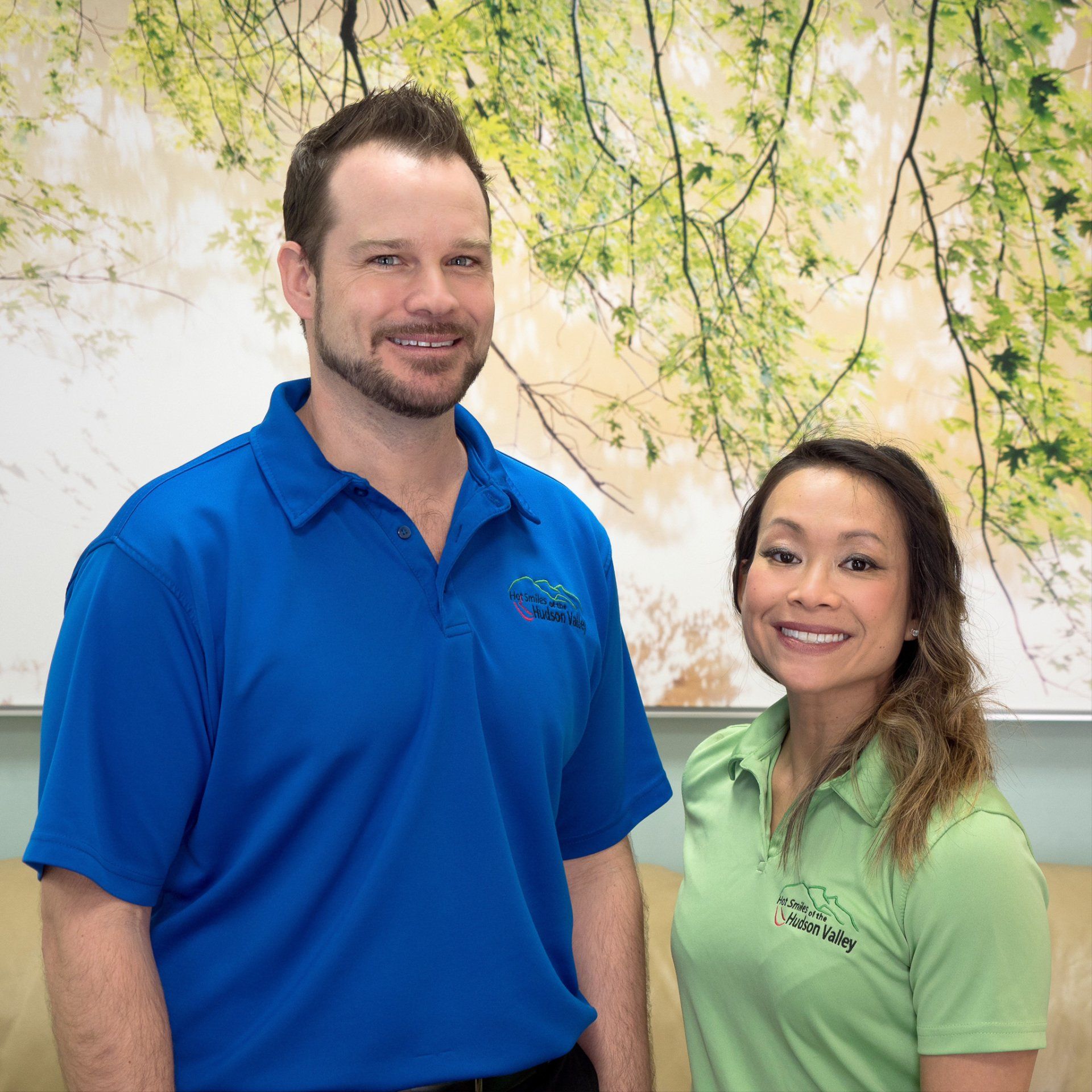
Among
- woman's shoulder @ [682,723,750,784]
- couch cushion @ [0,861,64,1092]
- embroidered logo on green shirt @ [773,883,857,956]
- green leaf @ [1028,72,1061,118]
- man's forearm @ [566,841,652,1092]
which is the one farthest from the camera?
green leaf @ [1028,72,1061,118]

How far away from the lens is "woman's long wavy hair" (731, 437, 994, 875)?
4.02 ft

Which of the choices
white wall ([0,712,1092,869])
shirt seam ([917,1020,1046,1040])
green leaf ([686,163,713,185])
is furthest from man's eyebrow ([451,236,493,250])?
white wall ([0,712,1092,869])

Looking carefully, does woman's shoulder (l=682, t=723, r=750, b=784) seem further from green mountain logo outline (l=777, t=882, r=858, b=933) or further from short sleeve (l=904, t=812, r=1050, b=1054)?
short sleeve (l=904, t=812, r=1050, b=1054)

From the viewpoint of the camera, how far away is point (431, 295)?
117cm

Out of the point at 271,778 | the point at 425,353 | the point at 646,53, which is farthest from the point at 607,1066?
the point at 646,53

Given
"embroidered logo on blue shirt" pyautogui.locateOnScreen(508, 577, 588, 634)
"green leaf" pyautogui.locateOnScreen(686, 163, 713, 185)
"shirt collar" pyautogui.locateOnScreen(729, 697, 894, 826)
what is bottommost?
"shirt collar" pyautogui.locateOnScreen(729, 697, 894, 826)

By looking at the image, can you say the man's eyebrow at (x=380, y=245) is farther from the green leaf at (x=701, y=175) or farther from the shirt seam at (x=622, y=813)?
the green leaf at (x=701, y=175)

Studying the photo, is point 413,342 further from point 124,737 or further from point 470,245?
point 124,737

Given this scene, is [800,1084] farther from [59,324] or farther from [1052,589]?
[59,324]

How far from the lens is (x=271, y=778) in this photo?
108 cm

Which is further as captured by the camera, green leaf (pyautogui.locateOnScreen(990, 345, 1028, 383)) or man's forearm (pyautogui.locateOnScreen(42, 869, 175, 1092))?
green leaf (pyautogui.locateOnScreen(990, 345, 1028, 383))

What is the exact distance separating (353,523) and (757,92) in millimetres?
1538

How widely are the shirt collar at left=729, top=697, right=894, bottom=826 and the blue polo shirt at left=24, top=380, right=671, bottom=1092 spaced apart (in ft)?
1.10

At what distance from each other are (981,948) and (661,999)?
1.13 meters
